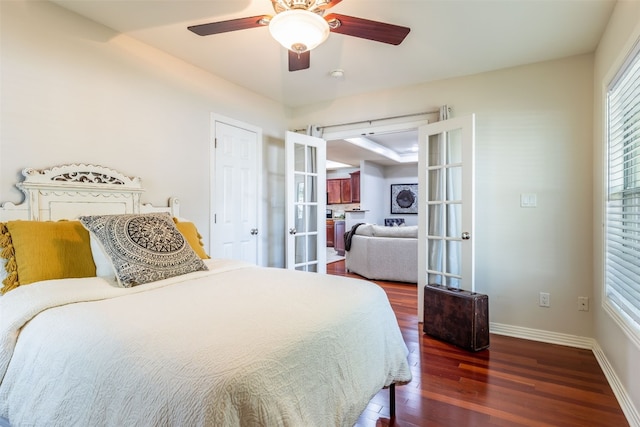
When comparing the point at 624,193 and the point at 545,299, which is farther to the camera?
the point at 545,299

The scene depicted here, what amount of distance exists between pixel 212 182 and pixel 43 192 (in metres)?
1.36

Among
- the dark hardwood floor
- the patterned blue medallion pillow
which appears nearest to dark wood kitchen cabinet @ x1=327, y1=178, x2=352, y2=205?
the dark hardwood floor

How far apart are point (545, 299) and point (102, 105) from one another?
3.85 meters

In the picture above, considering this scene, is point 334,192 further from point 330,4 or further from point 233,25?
point 330,4

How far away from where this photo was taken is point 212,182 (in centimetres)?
320

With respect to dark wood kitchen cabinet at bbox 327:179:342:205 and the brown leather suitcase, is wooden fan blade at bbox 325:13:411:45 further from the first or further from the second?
dark wood kitchen cabinet at bbox 327:179:342:205

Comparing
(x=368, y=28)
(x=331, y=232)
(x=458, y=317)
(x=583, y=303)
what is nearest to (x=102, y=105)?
(x=368, y=28)

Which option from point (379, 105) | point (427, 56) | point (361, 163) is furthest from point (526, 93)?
point (361, 163)

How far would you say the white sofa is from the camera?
523 centimetres

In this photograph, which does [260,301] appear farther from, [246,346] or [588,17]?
[588,17]

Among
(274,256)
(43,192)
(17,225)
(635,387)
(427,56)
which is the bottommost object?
(635,387)

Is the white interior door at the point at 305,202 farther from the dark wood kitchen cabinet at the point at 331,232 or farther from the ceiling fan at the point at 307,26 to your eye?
the dark wood kitchen cabinet at the point at 331,232

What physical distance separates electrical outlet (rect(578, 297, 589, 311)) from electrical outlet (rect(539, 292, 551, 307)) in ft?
0.68

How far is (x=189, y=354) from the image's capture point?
910mm
